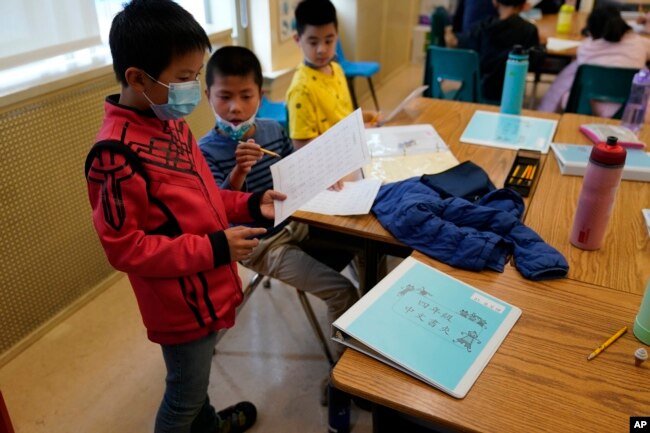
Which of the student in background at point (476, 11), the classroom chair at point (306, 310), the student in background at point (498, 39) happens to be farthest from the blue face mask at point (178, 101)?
the student in background at point (476, 11)

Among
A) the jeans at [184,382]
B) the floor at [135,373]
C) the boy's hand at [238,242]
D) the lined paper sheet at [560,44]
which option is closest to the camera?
the boy's hand at [238,242]

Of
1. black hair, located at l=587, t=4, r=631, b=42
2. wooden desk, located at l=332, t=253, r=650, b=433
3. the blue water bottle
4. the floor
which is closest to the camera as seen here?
wooden desk, located at l=332, t=253, r=650, b=433

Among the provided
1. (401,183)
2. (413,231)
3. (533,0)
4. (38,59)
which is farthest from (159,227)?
(533,0)

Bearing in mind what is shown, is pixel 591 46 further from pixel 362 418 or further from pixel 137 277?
pixel 137 277

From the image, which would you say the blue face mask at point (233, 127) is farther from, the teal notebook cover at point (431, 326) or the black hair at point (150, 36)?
the teal notebook cover at point (431, 326)

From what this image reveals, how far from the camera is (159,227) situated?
1.04 metres

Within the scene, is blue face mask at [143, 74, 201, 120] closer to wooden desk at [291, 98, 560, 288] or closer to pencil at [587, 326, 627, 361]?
wooden desk at [291, 98, 560, 288]

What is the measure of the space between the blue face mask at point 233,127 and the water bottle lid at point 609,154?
0.89 meters

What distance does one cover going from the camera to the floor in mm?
1697

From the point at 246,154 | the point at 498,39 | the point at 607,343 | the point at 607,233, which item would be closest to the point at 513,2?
the point at 498,39

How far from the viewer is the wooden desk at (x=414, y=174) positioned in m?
1.35

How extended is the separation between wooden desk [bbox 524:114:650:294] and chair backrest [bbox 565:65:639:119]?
106cm

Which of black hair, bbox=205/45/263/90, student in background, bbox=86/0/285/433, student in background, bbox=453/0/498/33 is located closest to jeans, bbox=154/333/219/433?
student in background, bbox=86/0/285/433

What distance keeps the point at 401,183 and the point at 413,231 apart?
23 centimetres
